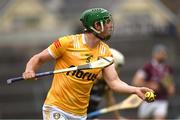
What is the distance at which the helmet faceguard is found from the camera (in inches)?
348

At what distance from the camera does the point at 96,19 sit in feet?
29.1

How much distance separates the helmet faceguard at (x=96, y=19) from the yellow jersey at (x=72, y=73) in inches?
6.3

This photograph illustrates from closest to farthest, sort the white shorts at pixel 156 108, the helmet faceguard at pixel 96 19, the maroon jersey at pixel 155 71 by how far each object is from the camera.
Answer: the helmet faceguard at pixel 96 19 → the maroon jersey at pixel 155 71 → the white shorts at pixel 156 108

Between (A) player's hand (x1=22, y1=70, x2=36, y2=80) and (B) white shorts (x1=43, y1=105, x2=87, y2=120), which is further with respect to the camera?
(B) white shorts (x1=43, y1=105, x2=87, y2=120)

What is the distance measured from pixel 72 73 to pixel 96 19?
2.03 ft

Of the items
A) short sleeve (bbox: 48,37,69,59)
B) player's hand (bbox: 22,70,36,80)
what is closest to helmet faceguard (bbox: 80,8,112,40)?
short sleeve (bbox: 48,37,69,59)

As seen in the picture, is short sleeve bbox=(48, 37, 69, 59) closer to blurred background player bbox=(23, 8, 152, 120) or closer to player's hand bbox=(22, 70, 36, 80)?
blurred background player bbox=(23, 8, 152, 120)

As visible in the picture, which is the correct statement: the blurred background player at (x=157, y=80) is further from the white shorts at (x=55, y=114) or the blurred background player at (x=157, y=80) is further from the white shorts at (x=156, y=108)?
the white shorts at (x=55, y=114)

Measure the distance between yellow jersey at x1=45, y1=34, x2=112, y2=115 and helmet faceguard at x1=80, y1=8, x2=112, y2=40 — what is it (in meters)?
0.16

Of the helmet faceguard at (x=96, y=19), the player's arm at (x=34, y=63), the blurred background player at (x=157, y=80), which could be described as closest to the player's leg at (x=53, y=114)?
the player's arm at (x=34, y=63)

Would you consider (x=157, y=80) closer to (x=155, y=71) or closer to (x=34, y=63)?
(x=155, y=71)

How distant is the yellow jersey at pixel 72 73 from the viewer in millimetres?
8930

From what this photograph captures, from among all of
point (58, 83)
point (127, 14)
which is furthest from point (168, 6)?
point (58, 83)

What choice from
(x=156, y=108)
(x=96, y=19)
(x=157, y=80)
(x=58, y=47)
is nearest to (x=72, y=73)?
(x=58, y=47)
